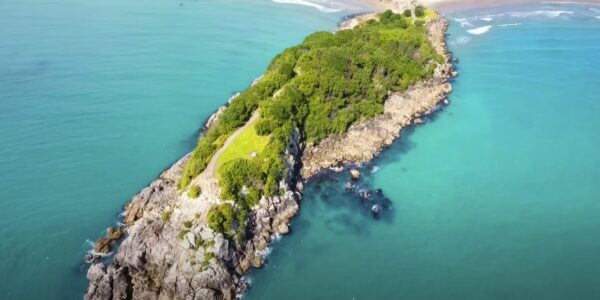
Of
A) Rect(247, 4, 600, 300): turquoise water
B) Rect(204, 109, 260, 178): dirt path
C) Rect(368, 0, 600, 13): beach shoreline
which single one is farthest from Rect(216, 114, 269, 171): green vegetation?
Rect(368, 0, 600, 13): beach shoreline

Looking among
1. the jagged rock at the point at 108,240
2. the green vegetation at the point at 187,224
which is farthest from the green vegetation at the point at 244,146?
the jagged rock at the point at 108,240

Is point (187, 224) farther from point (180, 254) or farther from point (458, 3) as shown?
point (458, 3)

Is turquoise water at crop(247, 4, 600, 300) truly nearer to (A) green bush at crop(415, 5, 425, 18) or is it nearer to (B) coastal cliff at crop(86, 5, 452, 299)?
(B) coastal cliff at crop(86, 5, 452, 299)

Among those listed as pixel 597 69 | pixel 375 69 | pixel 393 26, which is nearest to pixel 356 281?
pixel 375 69

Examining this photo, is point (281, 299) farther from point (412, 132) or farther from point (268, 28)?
point (268, 28)

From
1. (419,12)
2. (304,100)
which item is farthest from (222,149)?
(419,12)
